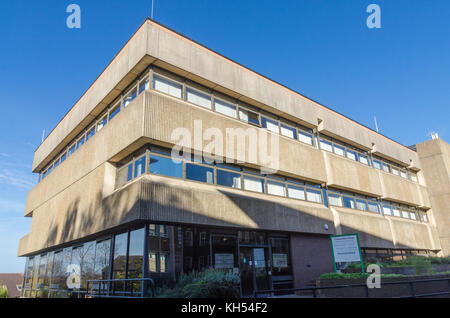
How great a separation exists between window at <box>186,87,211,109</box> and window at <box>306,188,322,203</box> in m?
7.95

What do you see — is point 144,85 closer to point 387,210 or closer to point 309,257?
point 309,257

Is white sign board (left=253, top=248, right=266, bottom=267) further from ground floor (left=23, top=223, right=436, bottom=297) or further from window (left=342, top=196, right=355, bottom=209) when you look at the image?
window (left=342, top=196, right=355, bottom=209)

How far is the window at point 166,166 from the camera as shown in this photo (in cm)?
1245

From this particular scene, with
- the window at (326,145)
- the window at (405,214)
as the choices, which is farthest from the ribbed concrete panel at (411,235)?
the window at (326,145)

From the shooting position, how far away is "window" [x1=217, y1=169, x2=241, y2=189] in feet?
46.8

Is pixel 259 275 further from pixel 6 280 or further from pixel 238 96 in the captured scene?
pixel 6 280

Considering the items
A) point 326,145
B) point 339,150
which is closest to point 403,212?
point 339,150

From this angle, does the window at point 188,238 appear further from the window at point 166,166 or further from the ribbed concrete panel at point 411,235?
the ribbed concrete panel at point 411,235

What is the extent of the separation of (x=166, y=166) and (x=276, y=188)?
6534 millimetres

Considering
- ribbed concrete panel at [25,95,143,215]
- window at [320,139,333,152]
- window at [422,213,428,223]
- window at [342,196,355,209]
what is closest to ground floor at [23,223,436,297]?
ribbed concrete panel at [25,95,143,215]

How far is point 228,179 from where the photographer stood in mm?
14547

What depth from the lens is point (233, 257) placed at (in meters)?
13.7
